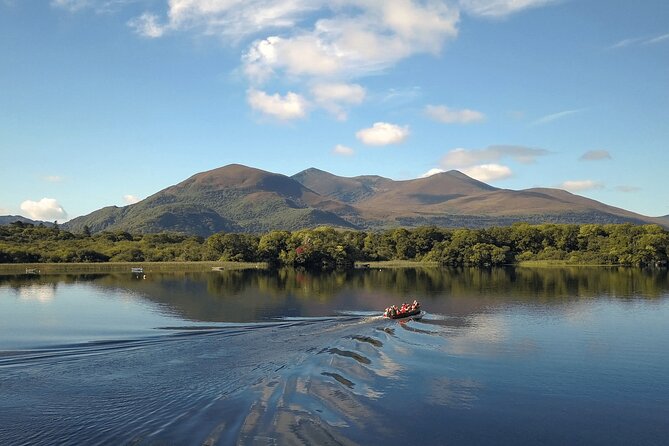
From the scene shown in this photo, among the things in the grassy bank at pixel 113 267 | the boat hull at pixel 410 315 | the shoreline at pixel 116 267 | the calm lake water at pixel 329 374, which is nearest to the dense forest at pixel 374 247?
the shoreline at pixel 116 267

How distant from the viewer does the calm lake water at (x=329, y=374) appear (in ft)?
59.3

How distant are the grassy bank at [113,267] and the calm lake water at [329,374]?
186 feet

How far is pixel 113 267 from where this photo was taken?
108 metres

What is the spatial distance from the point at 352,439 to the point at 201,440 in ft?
15.1

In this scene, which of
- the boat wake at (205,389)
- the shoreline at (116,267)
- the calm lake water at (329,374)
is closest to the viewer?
the boat wake at (205,389)

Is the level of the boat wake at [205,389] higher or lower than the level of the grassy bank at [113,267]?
lower

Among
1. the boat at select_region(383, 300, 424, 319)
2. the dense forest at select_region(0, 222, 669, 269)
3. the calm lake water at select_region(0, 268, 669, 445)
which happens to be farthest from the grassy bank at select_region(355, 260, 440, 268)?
the boat at select_region(383, 300, 424, 319)

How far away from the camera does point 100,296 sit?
190 feet

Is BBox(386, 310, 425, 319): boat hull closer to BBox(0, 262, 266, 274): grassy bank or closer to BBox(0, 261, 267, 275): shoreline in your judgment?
BBox(0, 261, 267, 275): shoreline

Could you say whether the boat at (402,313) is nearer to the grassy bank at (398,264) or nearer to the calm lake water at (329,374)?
the calm lake water at (329,374)

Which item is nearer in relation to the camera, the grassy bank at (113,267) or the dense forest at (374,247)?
the grassy bank at (113,267)

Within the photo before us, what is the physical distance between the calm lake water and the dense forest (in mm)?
68933

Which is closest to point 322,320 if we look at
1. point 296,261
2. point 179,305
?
point 179,305

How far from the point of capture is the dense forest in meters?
115
